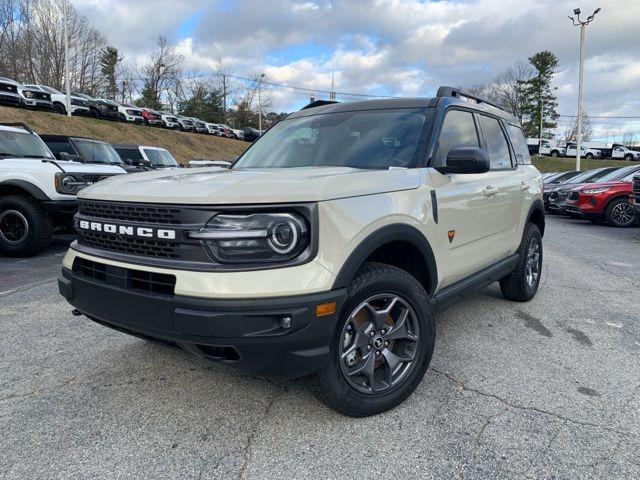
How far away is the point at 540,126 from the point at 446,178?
74.4 m

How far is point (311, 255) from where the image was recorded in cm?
221

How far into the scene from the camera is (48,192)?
672 cm

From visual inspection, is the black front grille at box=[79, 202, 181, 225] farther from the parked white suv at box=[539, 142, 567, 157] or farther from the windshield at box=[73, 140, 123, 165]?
the parked white suv at box=[539, 142, 567, 157]

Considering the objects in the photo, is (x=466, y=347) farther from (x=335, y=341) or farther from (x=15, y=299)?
(x=15, y=299)

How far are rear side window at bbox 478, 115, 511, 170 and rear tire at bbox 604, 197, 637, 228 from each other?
9.78 metres

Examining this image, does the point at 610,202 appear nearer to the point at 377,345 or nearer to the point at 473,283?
the point at 473,283

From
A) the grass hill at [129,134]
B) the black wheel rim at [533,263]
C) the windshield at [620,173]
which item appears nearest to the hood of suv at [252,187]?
the black wheel rim at [533,263]

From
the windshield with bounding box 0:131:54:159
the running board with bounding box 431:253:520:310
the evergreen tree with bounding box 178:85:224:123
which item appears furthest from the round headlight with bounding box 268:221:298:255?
the evergreen tree with bounding box 178:85:224:123

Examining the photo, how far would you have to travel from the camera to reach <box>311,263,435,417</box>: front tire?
7.93 ft

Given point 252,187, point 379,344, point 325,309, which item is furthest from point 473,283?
Result: point 252,187

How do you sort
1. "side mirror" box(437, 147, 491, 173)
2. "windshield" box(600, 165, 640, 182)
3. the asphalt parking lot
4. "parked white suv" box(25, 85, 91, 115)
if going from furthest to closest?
"parked white suv" box(25, 85, 91, 115) < "windshield" box(600, 165, 640, 182) < "side mirror" box(437, 147, 491, 173) < the asphalt parking lot

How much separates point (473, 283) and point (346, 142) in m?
1.45

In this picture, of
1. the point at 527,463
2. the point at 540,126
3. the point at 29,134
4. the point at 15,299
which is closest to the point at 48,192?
the point at 29,134

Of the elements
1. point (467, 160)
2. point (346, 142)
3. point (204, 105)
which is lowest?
point (467, 160)
